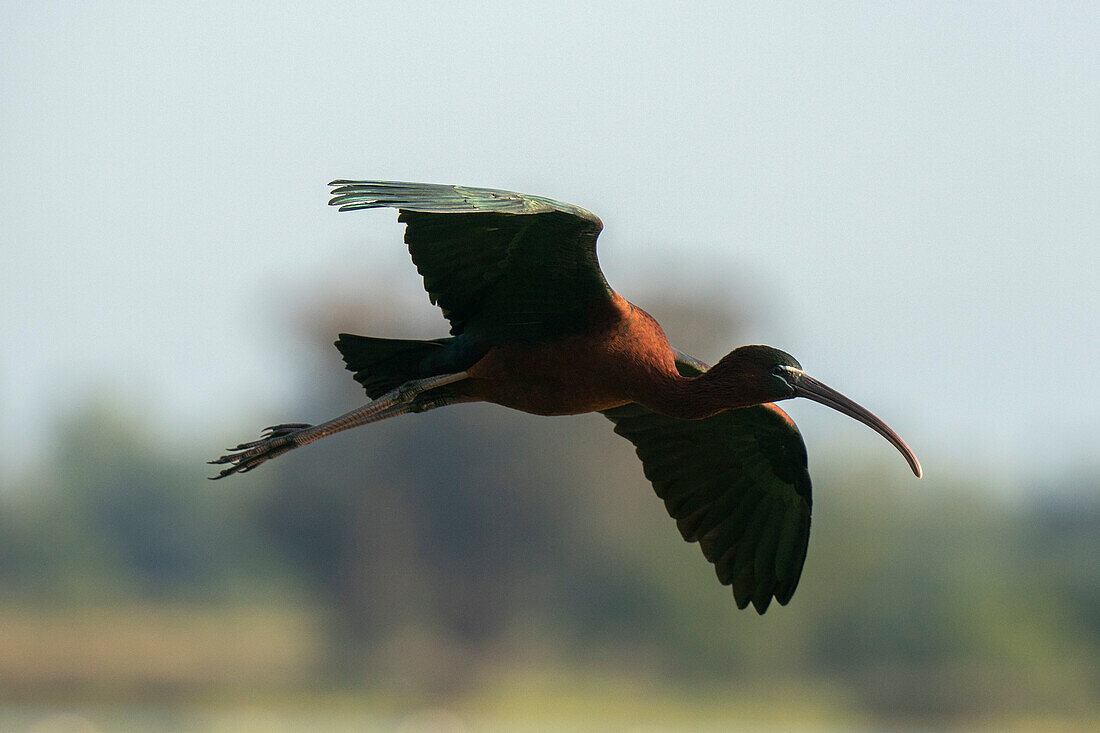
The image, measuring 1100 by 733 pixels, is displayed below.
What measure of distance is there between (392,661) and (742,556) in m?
61.5

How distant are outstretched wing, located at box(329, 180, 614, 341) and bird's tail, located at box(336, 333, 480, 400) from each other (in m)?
0.21

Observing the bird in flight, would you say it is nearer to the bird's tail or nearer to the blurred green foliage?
the bird's tail

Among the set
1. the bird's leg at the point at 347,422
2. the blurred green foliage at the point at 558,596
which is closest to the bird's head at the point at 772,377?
the bird's leg at the point at 347,422

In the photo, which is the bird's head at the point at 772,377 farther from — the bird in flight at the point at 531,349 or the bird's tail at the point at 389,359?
the bird's tail at the point at 389,359

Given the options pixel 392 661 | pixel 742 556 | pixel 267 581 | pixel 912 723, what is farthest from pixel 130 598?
pixel 742 556

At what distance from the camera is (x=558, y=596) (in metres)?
75.9

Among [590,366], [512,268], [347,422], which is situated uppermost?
[512,268]

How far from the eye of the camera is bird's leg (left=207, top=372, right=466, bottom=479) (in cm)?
1022

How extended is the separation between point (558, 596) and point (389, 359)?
66171 mm

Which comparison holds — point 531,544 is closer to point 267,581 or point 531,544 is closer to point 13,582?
point 267,581

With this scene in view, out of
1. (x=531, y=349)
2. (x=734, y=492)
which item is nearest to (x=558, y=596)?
(x=734, y=492)

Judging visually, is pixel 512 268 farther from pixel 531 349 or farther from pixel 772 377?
pixel 772 377

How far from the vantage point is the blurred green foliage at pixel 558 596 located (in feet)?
218

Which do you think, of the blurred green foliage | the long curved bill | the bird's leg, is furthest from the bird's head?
the blurred green foliage
